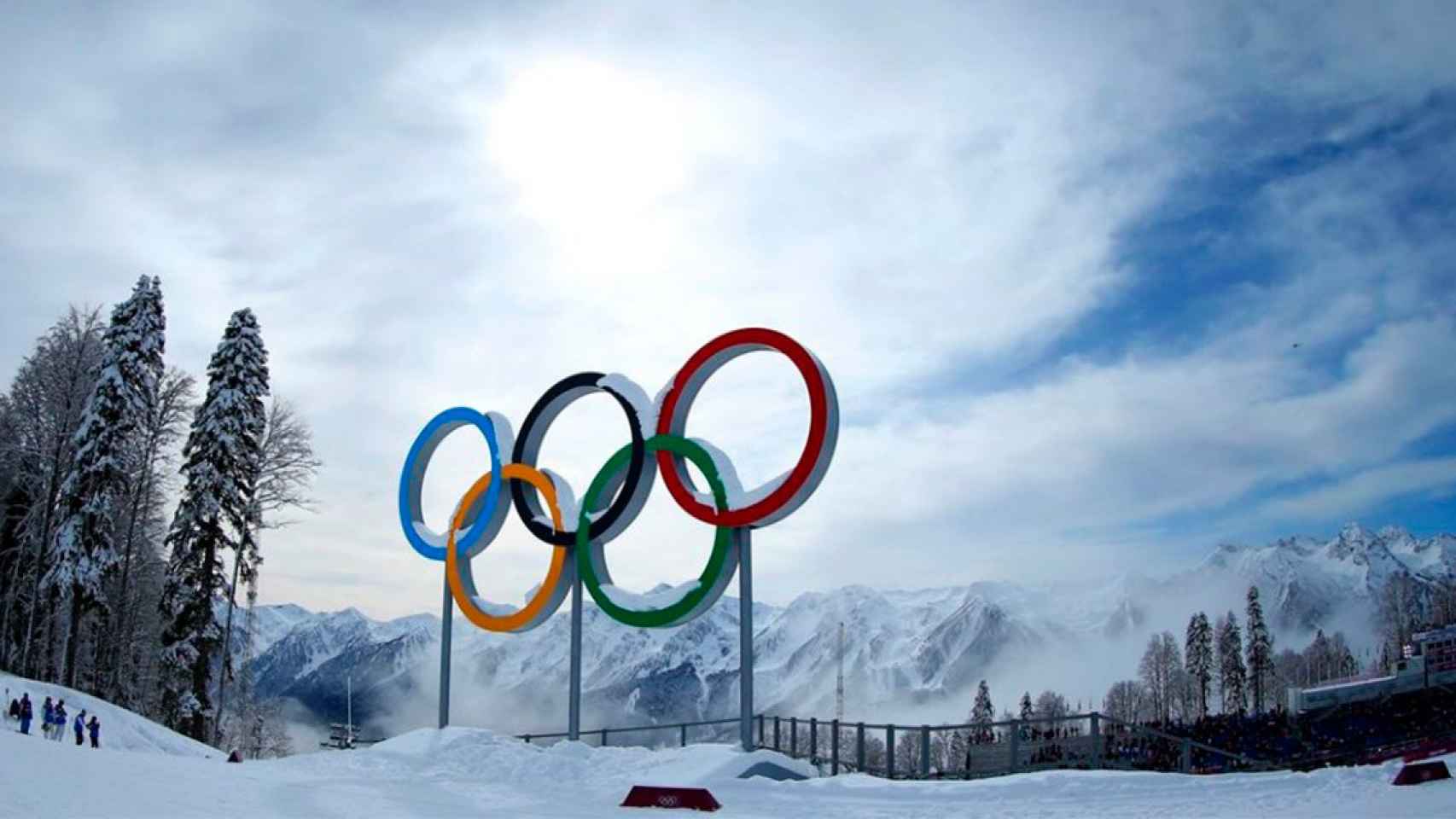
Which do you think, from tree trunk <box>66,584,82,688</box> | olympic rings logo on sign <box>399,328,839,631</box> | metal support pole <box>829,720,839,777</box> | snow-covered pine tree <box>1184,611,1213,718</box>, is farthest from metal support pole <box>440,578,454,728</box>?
snow-covered pine tree <box>1184,611,1213,718</box>

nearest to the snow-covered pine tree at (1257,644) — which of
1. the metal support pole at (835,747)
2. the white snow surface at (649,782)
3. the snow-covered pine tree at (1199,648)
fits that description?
the snow-covered pine tree at (1199,648)

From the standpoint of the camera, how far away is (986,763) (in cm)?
2159

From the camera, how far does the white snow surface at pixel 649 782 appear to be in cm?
1405

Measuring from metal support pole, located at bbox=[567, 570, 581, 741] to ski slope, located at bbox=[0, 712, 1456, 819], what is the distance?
4.21 meters

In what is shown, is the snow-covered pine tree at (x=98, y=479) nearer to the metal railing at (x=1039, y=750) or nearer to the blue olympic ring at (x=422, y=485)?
the blue olympic ring at (x=422, y=485)

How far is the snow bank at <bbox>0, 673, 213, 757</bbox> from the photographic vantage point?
30641mm

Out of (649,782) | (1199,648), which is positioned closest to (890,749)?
(649,782)

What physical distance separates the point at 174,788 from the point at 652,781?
7028 millimetres

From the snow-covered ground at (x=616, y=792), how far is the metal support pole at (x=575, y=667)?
3800 mm

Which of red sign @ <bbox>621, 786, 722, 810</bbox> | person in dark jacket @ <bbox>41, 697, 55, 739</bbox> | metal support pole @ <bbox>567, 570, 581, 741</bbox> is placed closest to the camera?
red sign @ <bbox>621, 786, 722, 810</bbox>

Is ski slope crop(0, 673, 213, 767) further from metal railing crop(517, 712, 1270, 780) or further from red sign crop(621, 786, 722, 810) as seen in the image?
red sign crop(621, 786, 722, 810)

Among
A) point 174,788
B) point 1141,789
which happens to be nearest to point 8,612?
point 174,788

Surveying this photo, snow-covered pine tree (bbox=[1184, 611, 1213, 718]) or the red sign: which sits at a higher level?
snow-covered pine tree (bbox=[1184, 611, 1213, 718])

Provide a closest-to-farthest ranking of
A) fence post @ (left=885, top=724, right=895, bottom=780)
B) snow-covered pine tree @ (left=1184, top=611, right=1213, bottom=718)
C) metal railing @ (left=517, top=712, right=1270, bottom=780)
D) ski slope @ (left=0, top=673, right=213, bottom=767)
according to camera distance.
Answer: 1. metal railing @ (left=517, top=712, right=1270, bottom=780)
2. fence post @ (left=885, top=724, right=895, bottom=780)
3. ski slope @ (left=0, top=673, right=213, bottom=767)
4. snow-covered pine tree @ (left=1184, top=611, right=1213, bottom=718)
